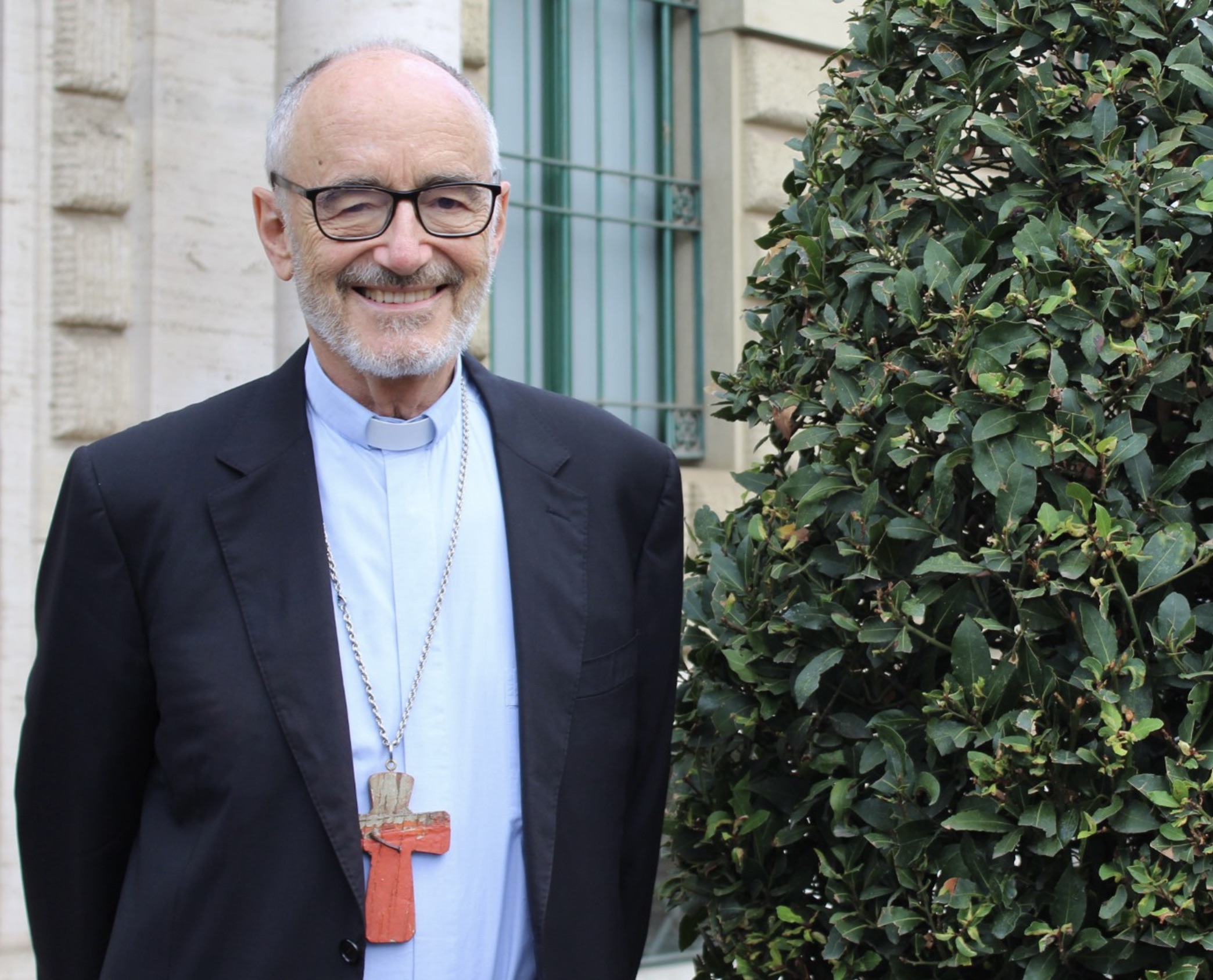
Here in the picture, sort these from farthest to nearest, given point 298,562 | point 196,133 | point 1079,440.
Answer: point 196,133, point 298,562, point 1079,440

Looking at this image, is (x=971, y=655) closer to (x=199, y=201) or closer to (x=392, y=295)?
(x=392, y=295)

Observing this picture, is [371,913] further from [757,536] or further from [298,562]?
[757,536]

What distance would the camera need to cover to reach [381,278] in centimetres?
224

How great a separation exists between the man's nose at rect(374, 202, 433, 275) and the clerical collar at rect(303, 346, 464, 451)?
0.74 feet

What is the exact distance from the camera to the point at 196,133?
5684 millimetres

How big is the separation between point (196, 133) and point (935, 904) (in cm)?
448

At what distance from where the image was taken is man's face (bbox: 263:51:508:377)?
7.25 ft

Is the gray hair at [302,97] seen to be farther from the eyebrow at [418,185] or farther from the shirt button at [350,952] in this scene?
the shirt button at [350,952]

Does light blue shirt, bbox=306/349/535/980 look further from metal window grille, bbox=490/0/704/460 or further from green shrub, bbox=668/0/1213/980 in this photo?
metal window grille, bbox=490/0/704/460

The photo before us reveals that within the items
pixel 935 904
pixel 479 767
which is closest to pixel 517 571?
pixel 479 767

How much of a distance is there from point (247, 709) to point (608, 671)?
20.9 inches

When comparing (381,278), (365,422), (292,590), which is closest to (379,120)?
(381,278)

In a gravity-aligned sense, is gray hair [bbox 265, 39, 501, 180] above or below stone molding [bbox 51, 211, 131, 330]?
below

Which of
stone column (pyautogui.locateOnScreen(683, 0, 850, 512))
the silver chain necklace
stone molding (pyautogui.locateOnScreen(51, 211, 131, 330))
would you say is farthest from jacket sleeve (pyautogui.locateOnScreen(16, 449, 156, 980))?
stone column (pyautogui.locateOnScreen(683, 0, 850, 512))
